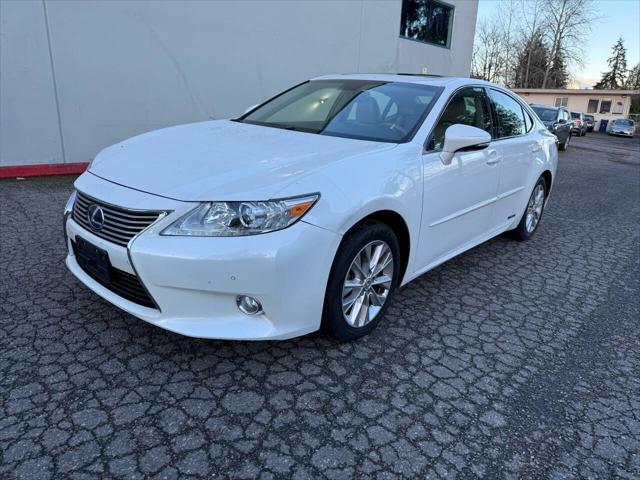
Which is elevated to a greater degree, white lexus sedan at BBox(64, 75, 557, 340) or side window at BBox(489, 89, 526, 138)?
side window at BBox(489, 89, 526, 138)

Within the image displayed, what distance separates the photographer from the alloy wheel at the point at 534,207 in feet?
17.6

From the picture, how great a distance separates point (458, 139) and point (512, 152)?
1.42m

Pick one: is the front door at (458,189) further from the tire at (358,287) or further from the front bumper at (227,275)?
the front bumper at (227,275)

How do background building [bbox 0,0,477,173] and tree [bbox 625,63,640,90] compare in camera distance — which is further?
tree [bbox 625,63,640,90]

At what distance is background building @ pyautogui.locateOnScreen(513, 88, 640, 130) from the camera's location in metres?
45.2

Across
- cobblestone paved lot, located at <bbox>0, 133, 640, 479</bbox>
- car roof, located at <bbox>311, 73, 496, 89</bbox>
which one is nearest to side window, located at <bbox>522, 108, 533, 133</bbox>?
car roof, located at <bbox>311, 73, 496, 89</bbox>

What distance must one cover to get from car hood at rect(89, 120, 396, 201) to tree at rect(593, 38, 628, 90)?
9023cm

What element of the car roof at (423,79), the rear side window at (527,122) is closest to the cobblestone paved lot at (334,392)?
the car roof at (423,79)

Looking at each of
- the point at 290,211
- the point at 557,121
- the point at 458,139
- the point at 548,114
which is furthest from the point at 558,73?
the point at 290,211

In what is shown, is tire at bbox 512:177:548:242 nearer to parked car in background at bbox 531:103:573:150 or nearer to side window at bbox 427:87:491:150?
side window at bbox 427:87:491:150

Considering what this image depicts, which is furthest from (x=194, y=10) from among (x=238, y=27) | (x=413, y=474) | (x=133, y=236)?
(x=413, y=474)

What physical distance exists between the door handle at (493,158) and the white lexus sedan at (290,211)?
0.02 metres

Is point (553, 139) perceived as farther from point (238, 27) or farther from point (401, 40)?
point (401, 40)

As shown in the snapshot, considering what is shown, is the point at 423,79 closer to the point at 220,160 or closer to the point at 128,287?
the point at 220,160
